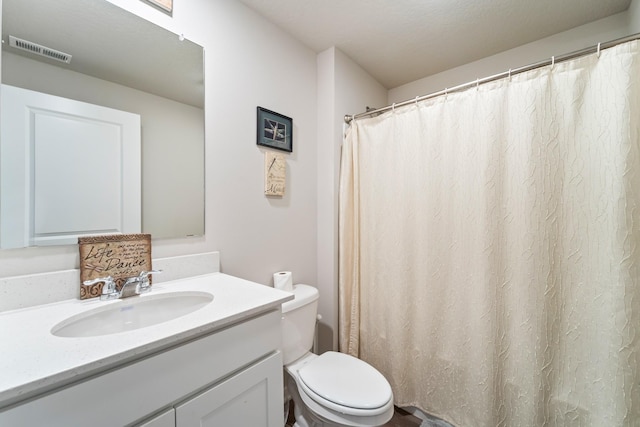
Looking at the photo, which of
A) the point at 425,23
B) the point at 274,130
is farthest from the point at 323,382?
the point at 425,23

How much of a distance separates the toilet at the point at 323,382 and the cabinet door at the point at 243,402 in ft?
0.71

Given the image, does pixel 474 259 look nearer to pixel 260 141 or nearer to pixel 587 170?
pixel 587 170

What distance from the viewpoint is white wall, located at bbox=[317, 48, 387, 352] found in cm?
172

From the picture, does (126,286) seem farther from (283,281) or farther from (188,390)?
(283,281)

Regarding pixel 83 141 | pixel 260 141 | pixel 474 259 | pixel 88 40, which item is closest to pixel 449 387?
pixel 474 259

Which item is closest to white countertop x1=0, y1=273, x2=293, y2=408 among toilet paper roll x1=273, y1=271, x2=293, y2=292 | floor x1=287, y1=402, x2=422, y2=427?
toilet paper roll x1=273, y1=271, x2=293, y2=292

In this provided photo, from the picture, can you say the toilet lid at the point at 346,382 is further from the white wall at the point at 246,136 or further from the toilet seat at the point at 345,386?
the white wall at the point at 246,136

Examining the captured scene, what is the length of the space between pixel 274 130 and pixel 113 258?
3.17 feet

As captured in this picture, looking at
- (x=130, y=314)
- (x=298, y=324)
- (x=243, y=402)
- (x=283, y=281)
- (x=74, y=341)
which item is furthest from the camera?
(x=283, y=281)

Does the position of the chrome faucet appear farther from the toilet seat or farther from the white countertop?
the toilet seat

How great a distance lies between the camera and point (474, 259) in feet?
4.26

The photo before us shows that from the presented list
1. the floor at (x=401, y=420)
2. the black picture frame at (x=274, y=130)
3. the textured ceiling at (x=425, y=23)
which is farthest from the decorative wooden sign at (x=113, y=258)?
the textured ceiling at (x=425, y=23)

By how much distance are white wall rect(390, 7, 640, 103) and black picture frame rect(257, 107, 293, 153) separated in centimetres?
123

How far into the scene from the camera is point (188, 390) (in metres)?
0.70
